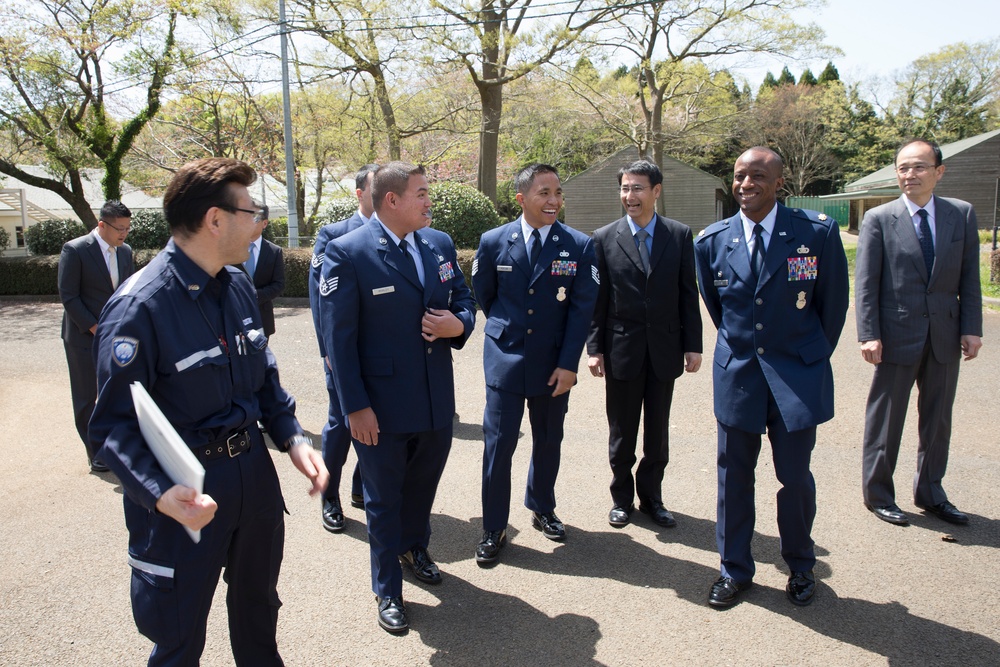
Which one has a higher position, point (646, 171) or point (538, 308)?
point (646, 171)

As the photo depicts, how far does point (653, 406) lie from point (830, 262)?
141 centimetres

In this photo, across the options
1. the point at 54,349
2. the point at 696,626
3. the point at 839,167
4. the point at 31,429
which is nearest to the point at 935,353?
the point at 696,626

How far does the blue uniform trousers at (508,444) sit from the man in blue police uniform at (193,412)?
1.66 metres

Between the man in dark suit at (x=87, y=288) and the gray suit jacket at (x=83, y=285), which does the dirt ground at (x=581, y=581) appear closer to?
the man in dark suit at (x=87, y=288)

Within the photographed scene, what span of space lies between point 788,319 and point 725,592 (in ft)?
4.39

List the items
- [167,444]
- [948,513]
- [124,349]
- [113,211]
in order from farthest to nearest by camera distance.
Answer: [113,211] → [948,513] → [124,349] → [167,444]

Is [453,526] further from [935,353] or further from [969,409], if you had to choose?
[969,409]

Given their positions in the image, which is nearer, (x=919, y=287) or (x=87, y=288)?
(x=919, y=287)

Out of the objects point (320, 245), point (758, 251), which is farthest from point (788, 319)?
point (320, 245)

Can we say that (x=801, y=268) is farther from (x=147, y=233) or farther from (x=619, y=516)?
(x=147, y=233)

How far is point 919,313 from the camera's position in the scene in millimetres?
4223

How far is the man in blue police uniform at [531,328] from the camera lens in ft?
12.9

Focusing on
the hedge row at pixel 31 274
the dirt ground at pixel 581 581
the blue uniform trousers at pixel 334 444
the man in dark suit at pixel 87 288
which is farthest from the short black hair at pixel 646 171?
the hedge row at pixel 31 274

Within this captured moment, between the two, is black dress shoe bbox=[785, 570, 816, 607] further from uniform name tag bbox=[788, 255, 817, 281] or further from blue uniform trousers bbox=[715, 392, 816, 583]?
uniform name tag bbox=[788, 255, 817, 281]
